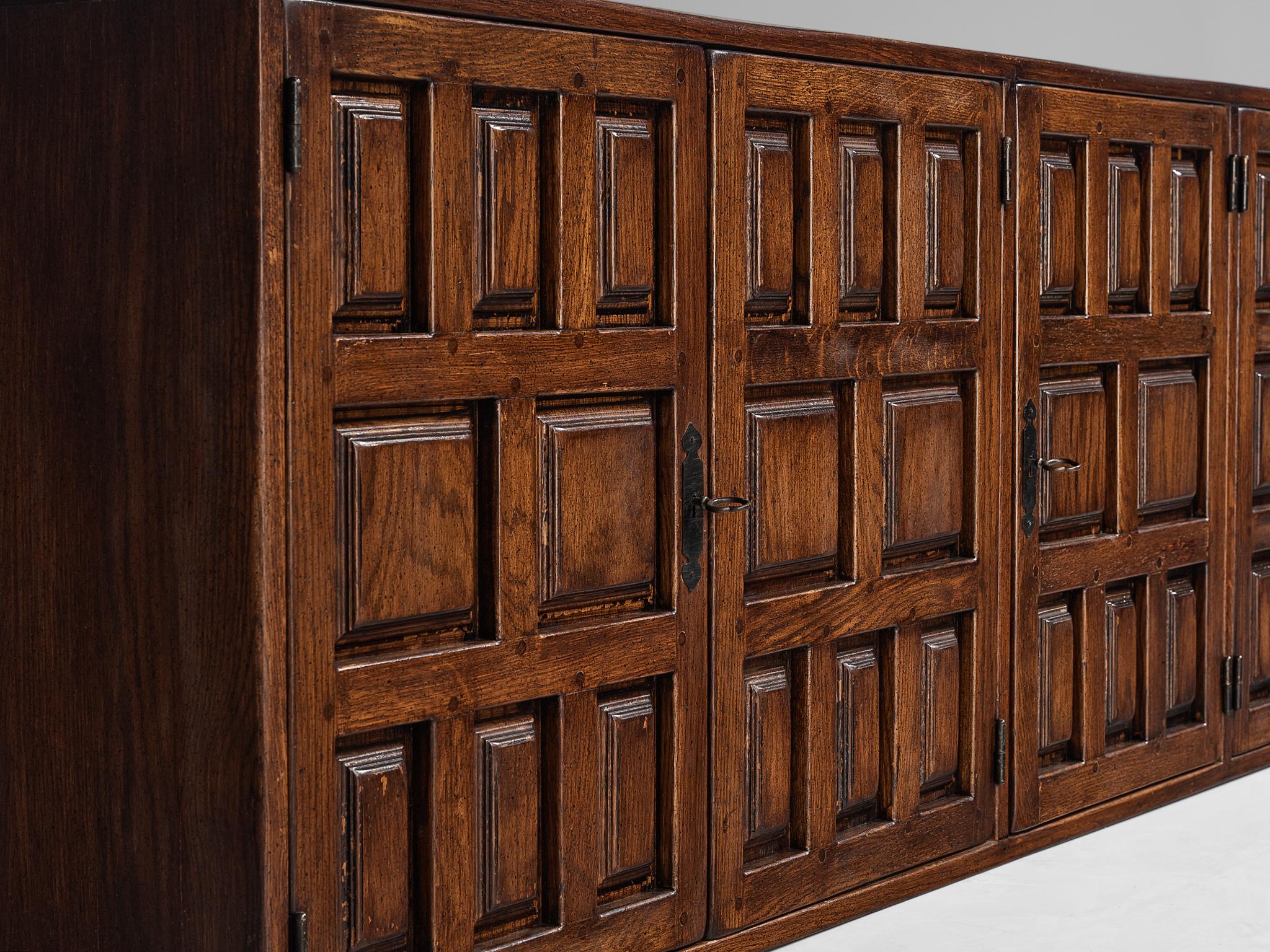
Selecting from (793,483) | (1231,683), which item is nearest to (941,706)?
(793,483)

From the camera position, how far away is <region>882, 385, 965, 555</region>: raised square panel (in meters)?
3.68

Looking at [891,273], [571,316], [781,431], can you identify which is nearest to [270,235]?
[571,316]

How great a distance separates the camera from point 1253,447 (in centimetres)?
466

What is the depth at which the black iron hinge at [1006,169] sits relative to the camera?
3.85 metres

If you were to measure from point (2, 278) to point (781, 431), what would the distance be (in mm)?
1417

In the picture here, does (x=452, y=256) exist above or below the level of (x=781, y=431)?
above

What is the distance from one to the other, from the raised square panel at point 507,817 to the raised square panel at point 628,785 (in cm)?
15

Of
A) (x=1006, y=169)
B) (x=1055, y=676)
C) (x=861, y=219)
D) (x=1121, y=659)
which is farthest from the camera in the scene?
(x=1121, y=659)

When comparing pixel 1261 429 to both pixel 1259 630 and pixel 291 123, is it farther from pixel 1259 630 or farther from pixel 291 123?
pixel 291 123

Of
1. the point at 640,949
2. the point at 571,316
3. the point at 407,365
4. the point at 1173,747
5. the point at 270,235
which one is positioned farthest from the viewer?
the point at 1173,747

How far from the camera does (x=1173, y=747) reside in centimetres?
447

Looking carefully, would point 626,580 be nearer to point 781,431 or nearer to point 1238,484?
point 781,431

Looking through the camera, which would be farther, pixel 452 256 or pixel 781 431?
pixel 781 431

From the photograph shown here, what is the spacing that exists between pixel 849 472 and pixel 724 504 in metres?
Result: 0.39
